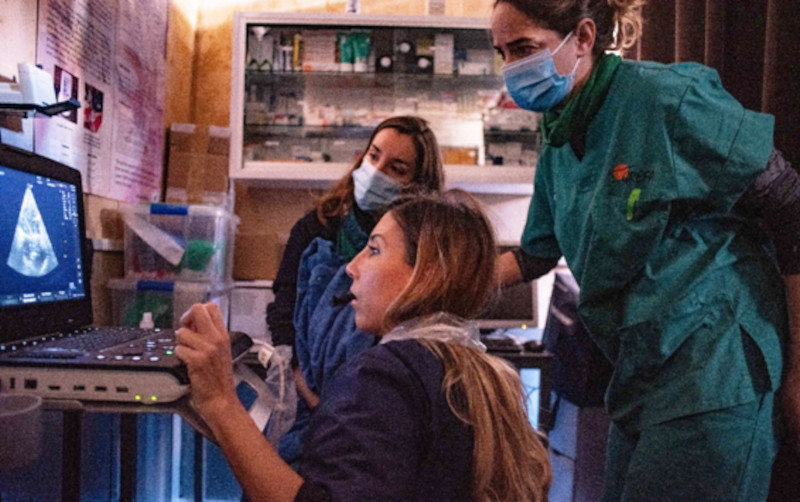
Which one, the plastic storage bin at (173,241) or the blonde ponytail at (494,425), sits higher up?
the plastic storage bin at (173,241)

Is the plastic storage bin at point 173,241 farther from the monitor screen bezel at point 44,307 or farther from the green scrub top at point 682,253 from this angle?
the green scrub top at point 682,253

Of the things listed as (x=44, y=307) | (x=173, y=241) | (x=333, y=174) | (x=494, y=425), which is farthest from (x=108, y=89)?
(x=494, y=425)

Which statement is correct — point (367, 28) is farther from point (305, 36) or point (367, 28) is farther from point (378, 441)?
point (378, 441)

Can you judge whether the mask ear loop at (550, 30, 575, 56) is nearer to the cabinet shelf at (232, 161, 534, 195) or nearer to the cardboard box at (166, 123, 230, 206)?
the cabinet shelf at (232, 161, 534, 195)

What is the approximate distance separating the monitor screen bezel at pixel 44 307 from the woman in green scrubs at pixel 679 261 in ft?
3.00

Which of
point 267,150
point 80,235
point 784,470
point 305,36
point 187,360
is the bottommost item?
point 784,470

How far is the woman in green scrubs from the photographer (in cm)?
91

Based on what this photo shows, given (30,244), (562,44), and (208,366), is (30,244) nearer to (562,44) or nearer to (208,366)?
(208,366)

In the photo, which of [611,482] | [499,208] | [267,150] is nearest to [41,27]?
[267,150]

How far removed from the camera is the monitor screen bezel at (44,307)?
909 millimetres

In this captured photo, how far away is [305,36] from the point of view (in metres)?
2.40

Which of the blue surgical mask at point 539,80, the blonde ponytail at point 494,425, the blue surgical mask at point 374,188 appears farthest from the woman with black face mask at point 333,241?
the blonde ponytail at point 494,425

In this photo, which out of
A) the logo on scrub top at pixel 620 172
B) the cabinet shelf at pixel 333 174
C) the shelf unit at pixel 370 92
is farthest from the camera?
the shelf unit at pixel 370 92

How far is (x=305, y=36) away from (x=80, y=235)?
5.02ft
